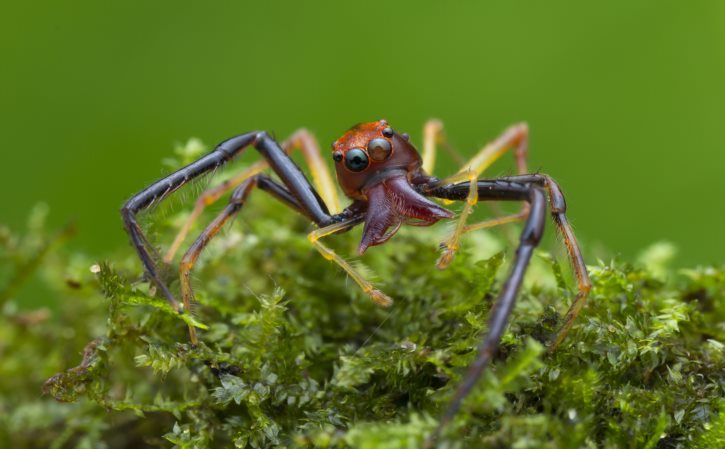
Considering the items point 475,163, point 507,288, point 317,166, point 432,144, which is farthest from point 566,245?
point 432,144

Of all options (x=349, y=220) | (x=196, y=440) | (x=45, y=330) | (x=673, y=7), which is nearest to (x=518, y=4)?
(x=673, y=7)

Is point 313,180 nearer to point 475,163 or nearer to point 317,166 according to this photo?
point 317,166

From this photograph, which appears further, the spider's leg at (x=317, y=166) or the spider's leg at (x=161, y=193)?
the spider's leg at (x=317, y=166)

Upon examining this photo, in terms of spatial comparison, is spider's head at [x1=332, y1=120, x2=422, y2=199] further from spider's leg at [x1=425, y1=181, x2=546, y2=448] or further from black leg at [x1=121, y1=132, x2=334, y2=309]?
spider's leg at [x1=425, y1=181, x2=546, y2=448]

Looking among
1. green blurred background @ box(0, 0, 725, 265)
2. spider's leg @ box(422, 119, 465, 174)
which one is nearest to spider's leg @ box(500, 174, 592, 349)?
spider's leg @ box(422, 119, 465, 174)

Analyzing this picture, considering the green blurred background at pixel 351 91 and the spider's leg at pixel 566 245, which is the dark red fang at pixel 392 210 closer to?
the spider's leg at pixel 566 245

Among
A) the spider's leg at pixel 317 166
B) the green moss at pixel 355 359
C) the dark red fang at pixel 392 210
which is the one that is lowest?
the green moss at pixel 355 359

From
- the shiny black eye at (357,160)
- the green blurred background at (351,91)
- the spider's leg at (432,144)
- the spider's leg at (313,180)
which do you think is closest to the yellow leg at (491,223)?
the shiny black eye at (357,160)

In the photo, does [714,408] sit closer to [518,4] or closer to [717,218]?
[717,218]
